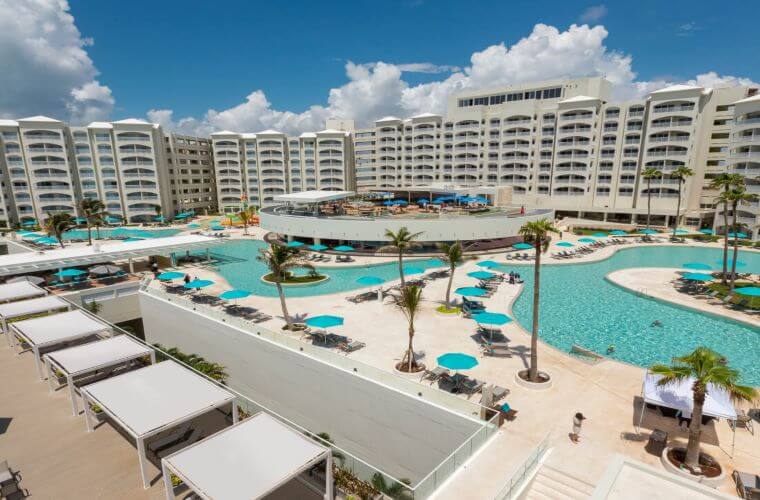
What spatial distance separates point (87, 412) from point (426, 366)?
14.1 m

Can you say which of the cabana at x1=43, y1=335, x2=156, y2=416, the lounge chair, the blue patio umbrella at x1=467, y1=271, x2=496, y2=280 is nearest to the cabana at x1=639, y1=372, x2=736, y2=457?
the lounge chair

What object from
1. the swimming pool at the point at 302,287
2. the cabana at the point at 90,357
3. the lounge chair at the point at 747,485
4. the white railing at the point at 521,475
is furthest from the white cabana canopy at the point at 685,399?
the swimming pool at the point at 302,287

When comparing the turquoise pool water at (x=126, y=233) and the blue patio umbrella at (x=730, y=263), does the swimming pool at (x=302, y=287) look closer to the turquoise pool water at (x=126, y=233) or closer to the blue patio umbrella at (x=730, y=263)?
the turquoise pool water at (x=126, y=233)

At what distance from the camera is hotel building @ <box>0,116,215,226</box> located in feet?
259

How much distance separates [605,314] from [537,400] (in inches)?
621

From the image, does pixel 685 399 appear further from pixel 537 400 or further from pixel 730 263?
pixel 730 263

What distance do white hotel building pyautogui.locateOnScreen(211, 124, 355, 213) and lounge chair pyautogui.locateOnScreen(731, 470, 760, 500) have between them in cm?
9189

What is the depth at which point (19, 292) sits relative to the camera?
27.7 meters

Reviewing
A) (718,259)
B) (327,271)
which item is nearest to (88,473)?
(327,271)

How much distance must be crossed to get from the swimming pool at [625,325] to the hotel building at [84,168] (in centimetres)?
8402

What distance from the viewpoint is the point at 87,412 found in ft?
45.8

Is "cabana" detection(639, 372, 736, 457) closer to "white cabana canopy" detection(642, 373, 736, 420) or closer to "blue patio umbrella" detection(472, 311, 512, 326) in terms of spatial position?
"white cabana canopy" detection(642, 373, 736, 420)

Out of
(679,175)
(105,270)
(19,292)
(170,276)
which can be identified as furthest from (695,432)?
(679,175)

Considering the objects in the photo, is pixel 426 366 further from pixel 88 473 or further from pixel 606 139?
pixel 606 139
